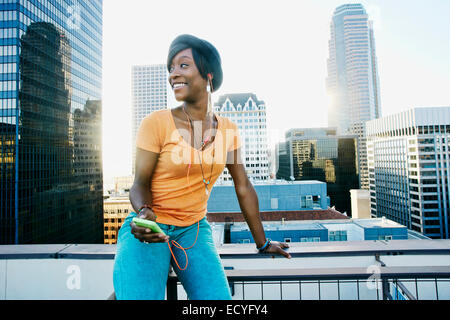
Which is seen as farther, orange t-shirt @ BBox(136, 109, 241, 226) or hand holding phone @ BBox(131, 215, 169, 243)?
orange t-shirt @ BBox(136, 109, 241, 226)

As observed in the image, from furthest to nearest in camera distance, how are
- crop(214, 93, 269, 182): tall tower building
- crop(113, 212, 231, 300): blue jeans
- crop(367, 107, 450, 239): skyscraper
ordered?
crop(214, 93, 269, 182): tall tower building, crop(367, 107, 450, 239): skyscraper, crop(113, 212, 231, 300): blue jeans

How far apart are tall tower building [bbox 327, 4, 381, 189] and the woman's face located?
10482cm

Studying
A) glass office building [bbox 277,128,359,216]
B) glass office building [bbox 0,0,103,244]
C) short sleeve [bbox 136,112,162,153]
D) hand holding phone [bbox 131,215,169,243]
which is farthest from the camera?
glass office building [bbox 277,128,359,216]

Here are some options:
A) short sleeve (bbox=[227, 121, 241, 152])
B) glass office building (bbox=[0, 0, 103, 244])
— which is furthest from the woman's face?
glass office building (bbox=[0, 0, 103, 244])

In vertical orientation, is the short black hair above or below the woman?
above

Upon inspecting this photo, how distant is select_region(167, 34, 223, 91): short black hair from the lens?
4.93ft

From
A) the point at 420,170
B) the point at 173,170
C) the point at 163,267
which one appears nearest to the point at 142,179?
the point at 173,170

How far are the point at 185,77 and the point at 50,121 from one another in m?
51.3

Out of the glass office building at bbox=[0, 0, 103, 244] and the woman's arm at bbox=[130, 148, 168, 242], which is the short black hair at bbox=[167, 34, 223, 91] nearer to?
the woman's arm at bbox=[130, 148, 168, 242]

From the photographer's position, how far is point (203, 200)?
156 cm

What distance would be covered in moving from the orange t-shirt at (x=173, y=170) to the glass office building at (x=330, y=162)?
73.2 meters

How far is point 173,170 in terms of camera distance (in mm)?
1382

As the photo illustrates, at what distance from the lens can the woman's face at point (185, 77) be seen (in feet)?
4.93
